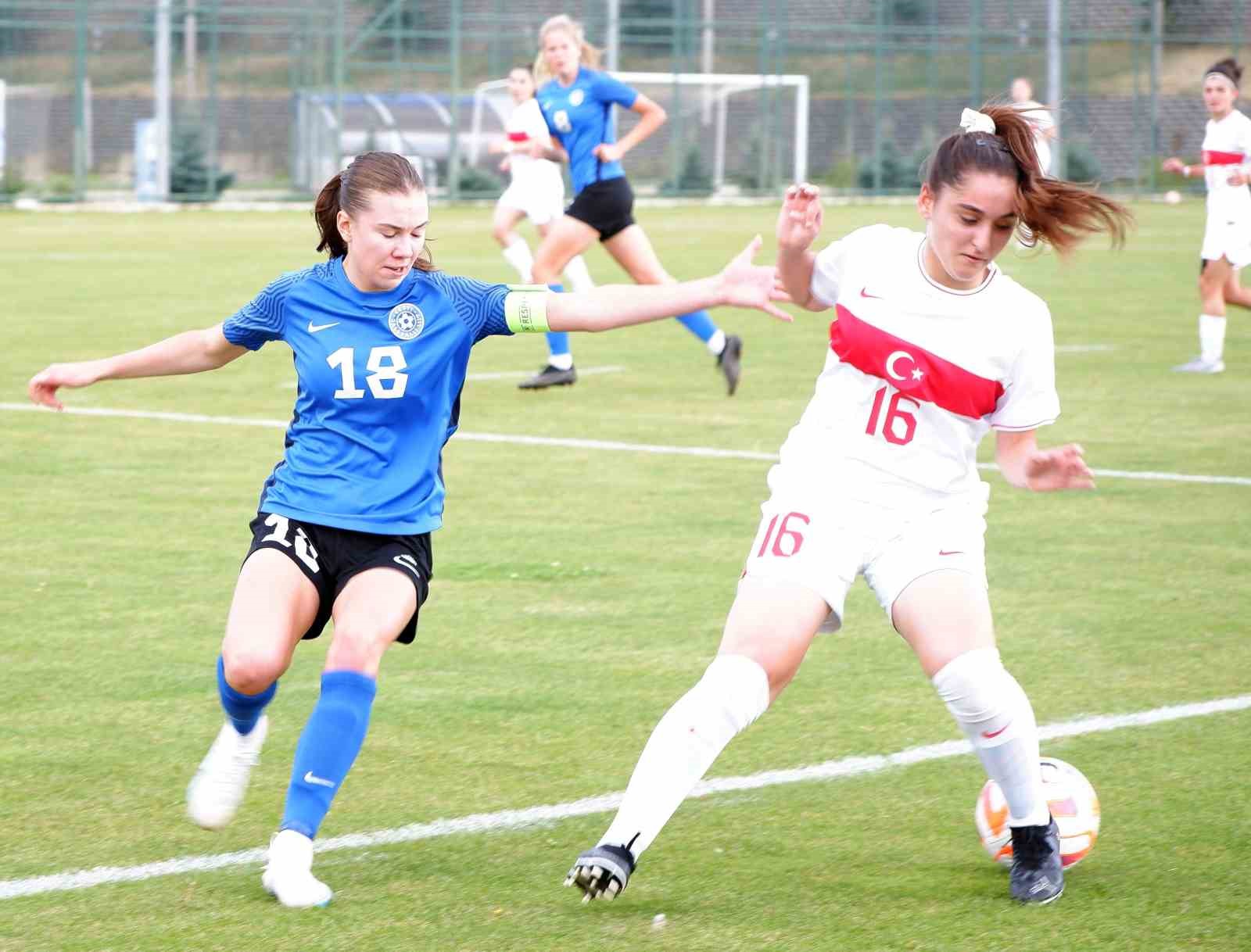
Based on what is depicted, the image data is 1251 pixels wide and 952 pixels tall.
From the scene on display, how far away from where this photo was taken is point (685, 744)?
412 centimetres

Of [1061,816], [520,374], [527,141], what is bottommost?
[1061,816]

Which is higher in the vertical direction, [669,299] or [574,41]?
[574,41]

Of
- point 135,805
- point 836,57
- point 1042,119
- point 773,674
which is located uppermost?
point 836,57

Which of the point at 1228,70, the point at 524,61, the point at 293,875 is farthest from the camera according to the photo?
the point at 524,61

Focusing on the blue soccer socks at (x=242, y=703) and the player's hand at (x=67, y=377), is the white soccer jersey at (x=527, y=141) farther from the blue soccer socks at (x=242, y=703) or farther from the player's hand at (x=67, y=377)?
the blue soccer socks at (x=242, y=703)

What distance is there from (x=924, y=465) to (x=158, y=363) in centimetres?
184

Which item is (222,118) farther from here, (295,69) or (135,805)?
(135,805)

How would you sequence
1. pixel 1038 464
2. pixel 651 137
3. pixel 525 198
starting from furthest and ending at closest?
pixel 651 137, pixel 525 198, pixel 1038 464

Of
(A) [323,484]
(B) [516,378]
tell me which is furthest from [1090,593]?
(B) [516,378]

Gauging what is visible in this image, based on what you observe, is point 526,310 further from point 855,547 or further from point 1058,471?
point 1058,471

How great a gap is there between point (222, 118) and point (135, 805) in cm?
3406

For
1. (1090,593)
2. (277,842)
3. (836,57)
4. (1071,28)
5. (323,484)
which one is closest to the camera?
(277,842)

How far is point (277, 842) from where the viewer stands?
4.17 meters

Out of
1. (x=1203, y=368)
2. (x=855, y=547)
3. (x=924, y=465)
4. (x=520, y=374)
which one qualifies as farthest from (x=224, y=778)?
(x=1203, y=368)
